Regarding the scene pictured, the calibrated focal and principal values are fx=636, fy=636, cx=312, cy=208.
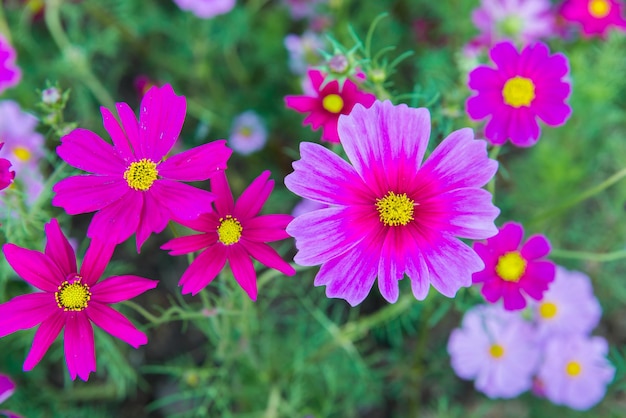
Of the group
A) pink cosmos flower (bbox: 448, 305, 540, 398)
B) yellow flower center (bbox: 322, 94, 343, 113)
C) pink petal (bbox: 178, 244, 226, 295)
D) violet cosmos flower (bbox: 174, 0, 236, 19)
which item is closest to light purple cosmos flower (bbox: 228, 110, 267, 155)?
violet cosmos flower (bbox: 174, 0, 236, 19)

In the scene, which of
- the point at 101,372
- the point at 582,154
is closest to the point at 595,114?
the point at 582,154

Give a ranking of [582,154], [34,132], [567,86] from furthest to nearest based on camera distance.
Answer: [582,154]
[34,132]
[567,86]

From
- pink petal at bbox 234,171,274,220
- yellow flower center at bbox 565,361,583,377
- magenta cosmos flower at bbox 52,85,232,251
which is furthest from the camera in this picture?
yellow flower center at bbox 565,361,583,377

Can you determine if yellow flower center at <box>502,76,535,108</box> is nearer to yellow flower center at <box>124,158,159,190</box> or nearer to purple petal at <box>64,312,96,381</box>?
yellow flower center at <box>124,158,159,190</box>

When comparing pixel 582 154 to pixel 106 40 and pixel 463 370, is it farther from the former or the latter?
pixel 106 40

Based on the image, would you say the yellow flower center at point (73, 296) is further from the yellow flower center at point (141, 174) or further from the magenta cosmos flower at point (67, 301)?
the yellow flower center at point (141, 174)

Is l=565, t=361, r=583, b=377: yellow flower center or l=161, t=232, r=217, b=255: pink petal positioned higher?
l=565, t=361, r=583, b=377: yellow flower center

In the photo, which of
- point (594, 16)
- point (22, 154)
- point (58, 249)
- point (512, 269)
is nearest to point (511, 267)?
point (512, 269)
